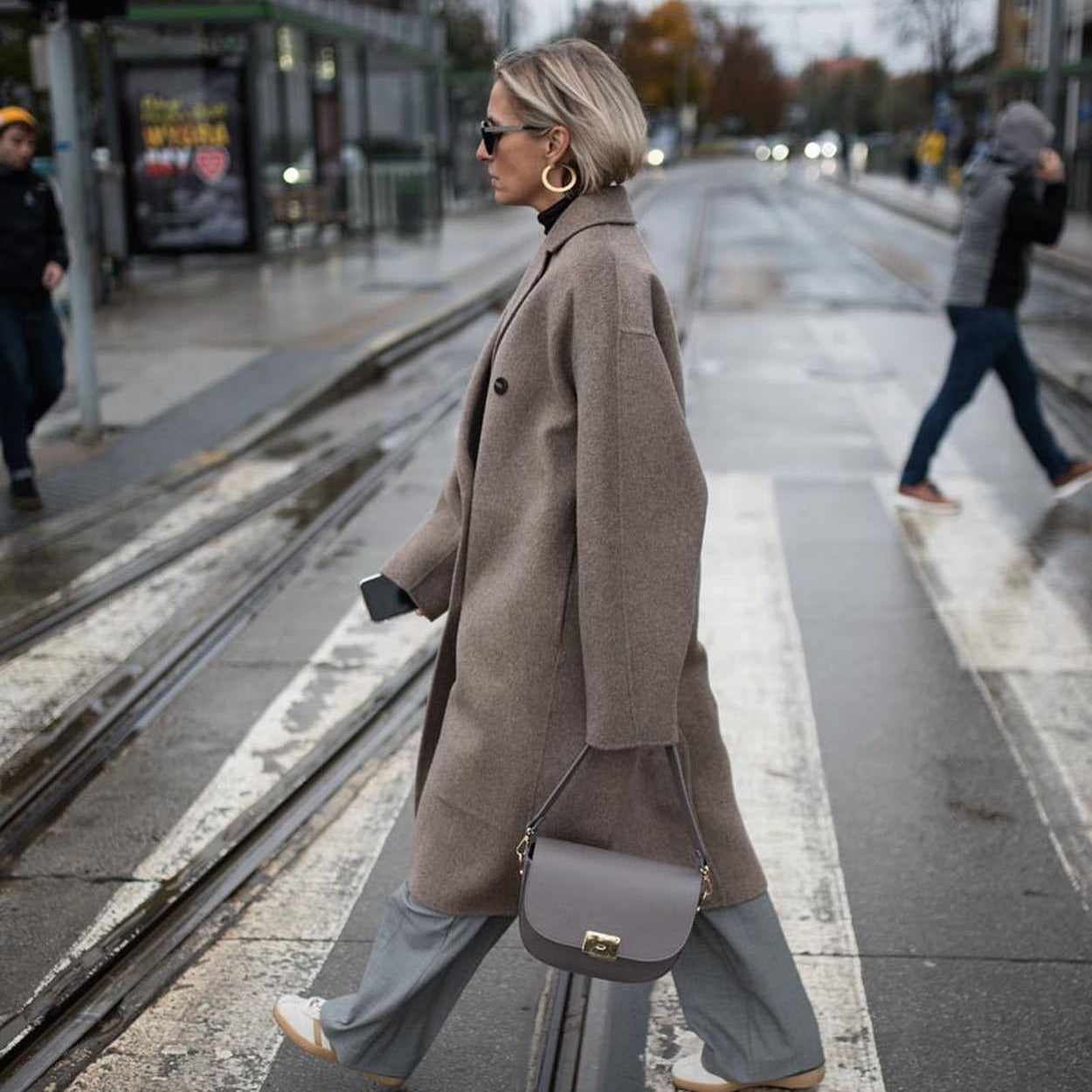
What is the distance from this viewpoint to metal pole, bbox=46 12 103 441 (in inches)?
372

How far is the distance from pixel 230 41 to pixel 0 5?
774cm

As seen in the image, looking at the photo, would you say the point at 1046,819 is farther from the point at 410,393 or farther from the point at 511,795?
the point at 410,393

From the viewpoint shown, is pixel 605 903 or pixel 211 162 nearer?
pixel 605 903

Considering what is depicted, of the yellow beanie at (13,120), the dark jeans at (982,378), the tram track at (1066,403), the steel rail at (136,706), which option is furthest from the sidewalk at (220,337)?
the tram track at (1066,403)

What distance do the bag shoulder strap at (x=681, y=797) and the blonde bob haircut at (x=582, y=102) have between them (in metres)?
0.92

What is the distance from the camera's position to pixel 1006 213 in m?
7.54

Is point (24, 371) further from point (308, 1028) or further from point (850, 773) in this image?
point (308, 1028)

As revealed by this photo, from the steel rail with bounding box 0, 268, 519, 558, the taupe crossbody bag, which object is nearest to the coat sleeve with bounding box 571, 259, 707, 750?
Answer: the taupe crossbody bag

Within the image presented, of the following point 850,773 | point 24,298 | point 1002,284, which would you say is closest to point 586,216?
point 850,773

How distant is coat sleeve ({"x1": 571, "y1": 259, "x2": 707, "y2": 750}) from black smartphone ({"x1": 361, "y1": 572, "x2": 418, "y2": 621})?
1.41 feet

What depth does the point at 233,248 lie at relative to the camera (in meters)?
20.4

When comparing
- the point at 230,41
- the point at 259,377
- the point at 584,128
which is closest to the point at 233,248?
the point at 230,41

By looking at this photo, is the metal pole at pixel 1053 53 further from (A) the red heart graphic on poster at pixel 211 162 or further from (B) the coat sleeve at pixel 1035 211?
(B) the coat sleeve at pixel 1035 211

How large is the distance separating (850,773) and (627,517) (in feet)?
7.89
